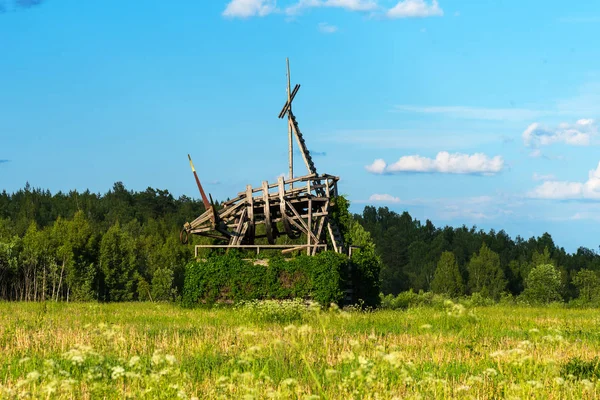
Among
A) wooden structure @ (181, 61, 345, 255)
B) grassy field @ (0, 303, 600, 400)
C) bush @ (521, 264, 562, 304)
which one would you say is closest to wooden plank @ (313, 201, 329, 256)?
wooden structure @ (181, 61, 345, 255)

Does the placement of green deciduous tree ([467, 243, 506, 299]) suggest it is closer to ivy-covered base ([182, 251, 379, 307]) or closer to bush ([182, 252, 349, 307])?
ivy-covered base ([182, 251, 379, 307])

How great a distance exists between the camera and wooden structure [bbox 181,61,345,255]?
31.6 meters

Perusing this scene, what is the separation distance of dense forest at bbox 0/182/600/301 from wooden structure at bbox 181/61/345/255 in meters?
10.9

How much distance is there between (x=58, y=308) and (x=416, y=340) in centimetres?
1817

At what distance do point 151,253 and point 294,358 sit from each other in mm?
63352

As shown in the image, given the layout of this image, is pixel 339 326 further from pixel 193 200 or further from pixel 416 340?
pixel 193 200

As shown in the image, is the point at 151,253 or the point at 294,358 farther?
the point at 151,253

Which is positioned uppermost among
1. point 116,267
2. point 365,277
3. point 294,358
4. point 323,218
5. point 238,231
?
point 323,218

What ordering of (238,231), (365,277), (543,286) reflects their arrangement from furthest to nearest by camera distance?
(543,286), (365,277), (238,231)

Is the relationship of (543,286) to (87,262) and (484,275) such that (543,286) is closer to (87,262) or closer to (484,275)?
(484,275)

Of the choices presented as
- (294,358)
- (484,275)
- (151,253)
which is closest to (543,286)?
(484,275)

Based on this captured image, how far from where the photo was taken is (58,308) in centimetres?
2922

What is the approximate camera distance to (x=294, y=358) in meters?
13.1

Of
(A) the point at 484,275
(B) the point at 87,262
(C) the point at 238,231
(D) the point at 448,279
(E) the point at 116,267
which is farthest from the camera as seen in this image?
(A) the point at 484,275
